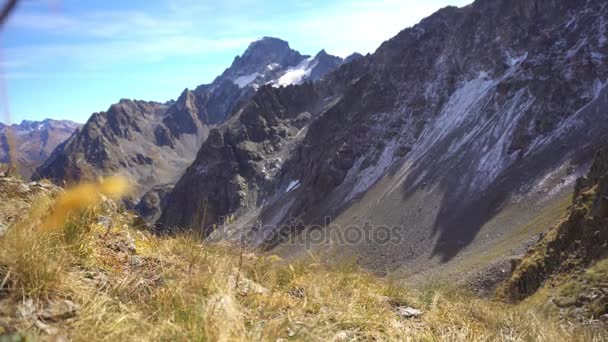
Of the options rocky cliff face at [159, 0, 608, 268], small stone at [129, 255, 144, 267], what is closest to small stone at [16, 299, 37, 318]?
small stone at [129, 255, 144, 267]

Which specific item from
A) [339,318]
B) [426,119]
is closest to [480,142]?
[426,119]

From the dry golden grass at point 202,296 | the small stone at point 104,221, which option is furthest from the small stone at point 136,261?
the small stone at point 104,221

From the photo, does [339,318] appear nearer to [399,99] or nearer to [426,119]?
[426,119]

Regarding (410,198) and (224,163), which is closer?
(410,198)

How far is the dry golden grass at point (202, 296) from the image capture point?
3.83 metres

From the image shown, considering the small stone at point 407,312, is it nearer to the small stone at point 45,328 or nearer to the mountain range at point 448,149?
the small stone at point 45,328

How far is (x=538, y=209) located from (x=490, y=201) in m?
9.83

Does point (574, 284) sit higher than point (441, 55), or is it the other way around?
point (441, 55)

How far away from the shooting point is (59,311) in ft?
12.7

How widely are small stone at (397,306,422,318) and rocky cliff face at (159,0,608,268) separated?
5882cm

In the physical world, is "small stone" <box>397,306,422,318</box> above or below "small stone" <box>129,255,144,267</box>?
below

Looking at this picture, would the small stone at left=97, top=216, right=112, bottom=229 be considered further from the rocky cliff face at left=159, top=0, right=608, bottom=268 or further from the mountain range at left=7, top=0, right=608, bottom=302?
the rocky cliff face at left=159, top=0, right=608, bottom=268

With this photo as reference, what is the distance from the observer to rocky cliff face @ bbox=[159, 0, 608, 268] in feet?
229

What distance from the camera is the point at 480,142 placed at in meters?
83.8
